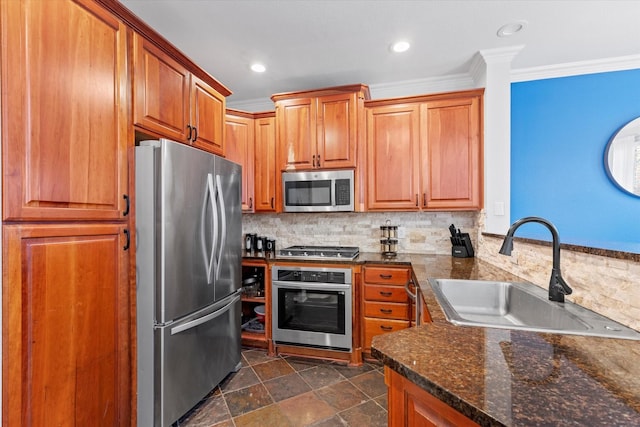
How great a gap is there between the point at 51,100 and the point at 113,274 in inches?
32.2

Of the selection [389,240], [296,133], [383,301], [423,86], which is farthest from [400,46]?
[383,301]

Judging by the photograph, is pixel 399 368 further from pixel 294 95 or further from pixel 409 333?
pixel 294 95

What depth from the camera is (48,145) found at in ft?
3.67

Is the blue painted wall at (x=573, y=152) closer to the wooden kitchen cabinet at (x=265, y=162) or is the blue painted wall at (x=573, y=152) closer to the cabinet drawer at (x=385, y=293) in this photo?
the cabinet drawer at (x=385, y=293)

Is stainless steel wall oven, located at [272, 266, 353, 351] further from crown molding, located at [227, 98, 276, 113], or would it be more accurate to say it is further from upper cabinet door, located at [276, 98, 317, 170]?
crown molding, located at [227, 98, 276, 113]

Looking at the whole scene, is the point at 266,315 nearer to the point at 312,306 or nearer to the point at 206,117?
the point at 312,306

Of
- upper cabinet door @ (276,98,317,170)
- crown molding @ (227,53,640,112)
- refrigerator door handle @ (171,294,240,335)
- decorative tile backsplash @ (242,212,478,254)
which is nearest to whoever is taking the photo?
refrigerator door handle @ (171,294,240,335)

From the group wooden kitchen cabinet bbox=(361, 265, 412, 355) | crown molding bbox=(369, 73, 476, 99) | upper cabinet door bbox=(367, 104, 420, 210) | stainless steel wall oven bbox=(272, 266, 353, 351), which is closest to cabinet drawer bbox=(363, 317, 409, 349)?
wooden kitchen cabinet bbox=(361, 265, 412, 355)

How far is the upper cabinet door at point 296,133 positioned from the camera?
2.72 meters

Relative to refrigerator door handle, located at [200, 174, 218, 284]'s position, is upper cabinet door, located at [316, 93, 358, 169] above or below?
above

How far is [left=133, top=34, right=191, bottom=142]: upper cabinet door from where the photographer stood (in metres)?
1.53

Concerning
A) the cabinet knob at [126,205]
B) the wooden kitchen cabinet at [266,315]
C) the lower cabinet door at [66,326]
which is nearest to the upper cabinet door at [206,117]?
the cabinet knob at [126,205]

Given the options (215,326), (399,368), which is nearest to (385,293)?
(215,326)

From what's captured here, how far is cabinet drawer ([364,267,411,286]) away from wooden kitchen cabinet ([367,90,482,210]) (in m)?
0.62
